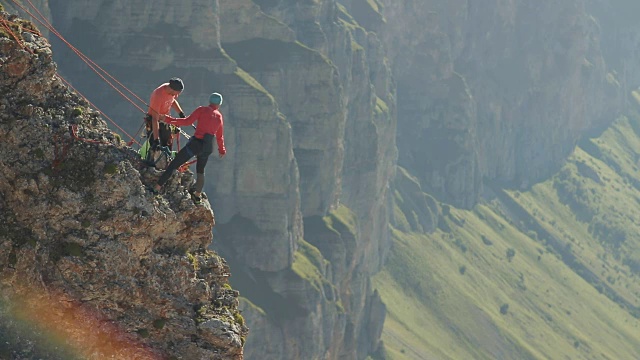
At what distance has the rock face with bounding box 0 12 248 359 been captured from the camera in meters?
34.9

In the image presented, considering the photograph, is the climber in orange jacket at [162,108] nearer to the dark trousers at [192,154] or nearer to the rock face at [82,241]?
the dark trousers at [192,154]

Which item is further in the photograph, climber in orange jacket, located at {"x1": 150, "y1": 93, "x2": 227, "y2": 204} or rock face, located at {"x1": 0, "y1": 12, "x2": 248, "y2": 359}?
climber in orange jacket, located at {"x1": 150, "y1": 93, "x2": 227, "y2": 204}

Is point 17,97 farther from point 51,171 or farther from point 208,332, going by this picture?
point 208,332

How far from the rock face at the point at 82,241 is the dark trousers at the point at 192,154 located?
0.49m

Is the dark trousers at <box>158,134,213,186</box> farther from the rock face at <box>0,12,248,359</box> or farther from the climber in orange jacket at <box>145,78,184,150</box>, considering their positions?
the climber in orange jacket at <box>145,78,184,150</box>

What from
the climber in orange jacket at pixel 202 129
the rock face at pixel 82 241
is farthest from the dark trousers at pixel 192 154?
the rock face at pixel 82 241

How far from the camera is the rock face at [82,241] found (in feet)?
115

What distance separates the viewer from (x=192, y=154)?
129ft

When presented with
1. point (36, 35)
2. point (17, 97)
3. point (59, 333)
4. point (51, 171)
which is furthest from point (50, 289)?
point (36, 35)

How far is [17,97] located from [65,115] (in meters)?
1.66

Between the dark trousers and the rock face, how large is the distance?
49cm

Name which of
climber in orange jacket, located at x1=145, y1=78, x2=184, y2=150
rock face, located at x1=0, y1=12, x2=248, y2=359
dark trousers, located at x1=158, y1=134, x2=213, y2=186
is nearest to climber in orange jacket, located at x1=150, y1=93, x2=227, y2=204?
dark trousers, located at x1=158, y1=134, x2=213, y2=186

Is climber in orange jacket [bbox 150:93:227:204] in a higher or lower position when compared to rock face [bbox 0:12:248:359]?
higher

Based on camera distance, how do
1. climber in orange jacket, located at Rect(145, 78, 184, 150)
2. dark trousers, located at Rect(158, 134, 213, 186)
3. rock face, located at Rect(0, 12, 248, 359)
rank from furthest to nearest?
climber in orange jacket, located at Rect(145, 78, 184, 150) < dark trousers, located at Rect(158, 134, 213, 186) < rock face, located at Rect(0, 12, 248, 359)
